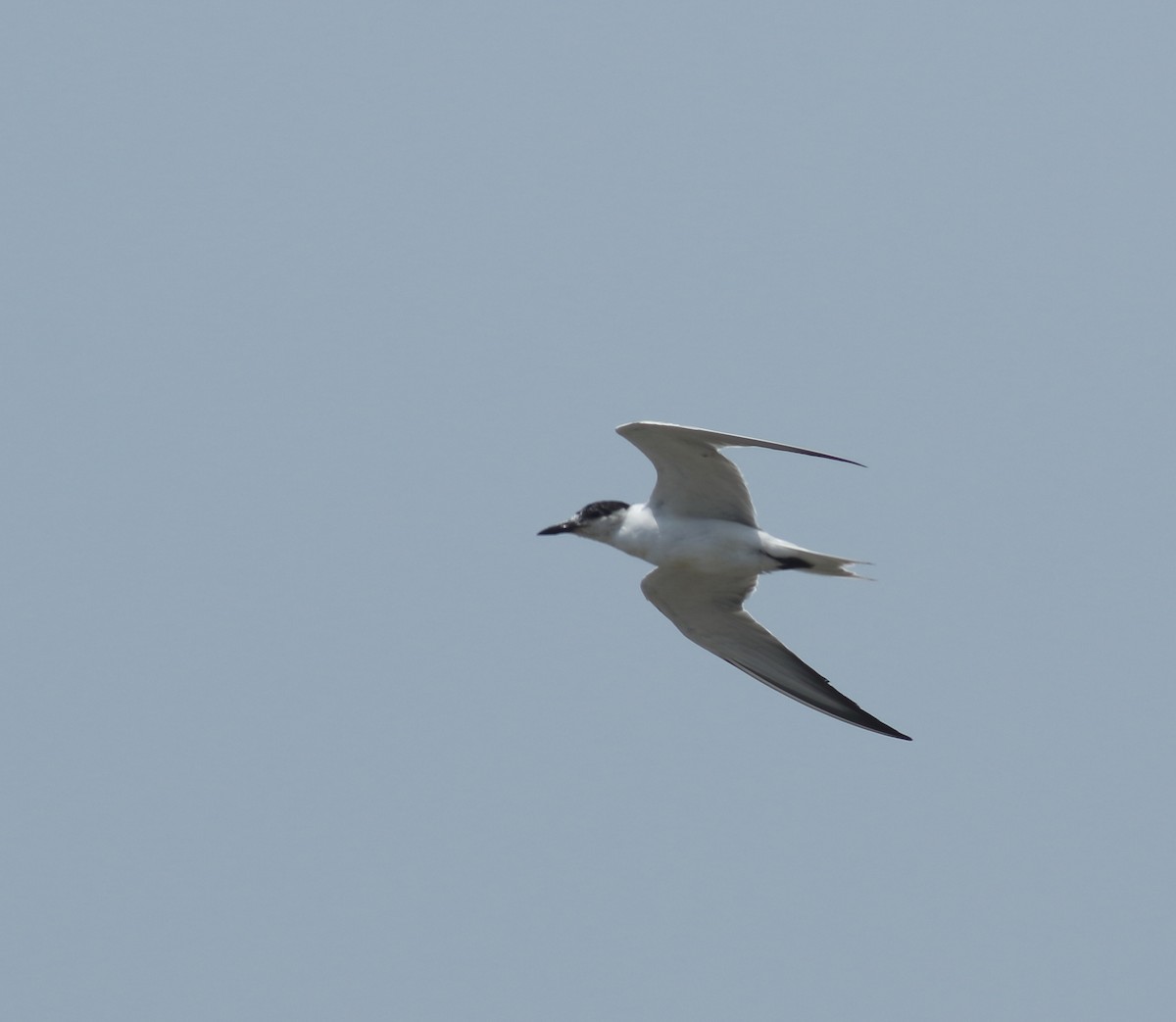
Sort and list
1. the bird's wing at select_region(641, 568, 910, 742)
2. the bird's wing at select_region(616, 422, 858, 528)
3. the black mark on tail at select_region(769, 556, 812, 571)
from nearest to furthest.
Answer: the bird's wing at select_region(616, 422, 858, 528) → the black mark on tail at select_region(769, 556, 812, 571) → the bird's wing at select_region(641, 568, 910, 742)

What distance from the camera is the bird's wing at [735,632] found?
508 inches

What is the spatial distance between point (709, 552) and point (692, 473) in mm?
601

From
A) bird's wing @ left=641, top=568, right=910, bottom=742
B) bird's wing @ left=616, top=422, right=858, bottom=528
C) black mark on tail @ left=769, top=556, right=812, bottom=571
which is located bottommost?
bird's wing @ left=641, top=568, right=910, bottom=742

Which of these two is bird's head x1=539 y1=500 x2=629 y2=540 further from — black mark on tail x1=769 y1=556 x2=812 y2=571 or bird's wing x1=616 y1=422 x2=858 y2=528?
black mark on tail x1=769 y1=556 x2=812 y2=571

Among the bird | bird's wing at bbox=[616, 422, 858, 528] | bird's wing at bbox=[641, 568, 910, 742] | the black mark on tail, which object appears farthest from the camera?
bird's wing at bbox=[641, 568, 910, 742]

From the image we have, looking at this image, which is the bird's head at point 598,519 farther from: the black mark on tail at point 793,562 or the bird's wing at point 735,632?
the black mark on tail at point 793,562

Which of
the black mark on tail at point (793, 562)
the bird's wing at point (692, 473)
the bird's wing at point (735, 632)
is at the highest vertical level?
the bird's wing at point (692, 473)

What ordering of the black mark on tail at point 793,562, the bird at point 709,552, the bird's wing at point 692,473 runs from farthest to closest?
the black mark on tail at point 793,562, the bird at point 709,552, the bird's wing at point 692,473

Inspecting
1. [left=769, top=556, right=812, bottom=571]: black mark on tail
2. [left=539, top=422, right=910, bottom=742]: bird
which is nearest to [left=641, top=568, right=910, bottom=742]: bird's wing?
[left=539, top=422, right=910, bottom=742]: bird

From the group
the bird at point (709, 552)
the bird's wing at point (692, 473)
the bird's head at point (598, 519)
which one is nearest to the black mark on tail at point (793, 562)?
the bird at point (709, 552)

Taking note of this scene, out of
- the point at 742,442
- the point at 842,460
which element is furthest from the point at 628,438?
the point at 842,460

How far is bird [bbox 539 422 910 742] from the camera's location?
39.9 ft

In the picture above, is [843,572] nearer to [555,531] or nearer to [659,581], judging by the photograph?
[659,581]

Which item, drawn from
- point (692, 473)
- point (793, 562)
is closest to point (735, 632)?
point (793, 562)
